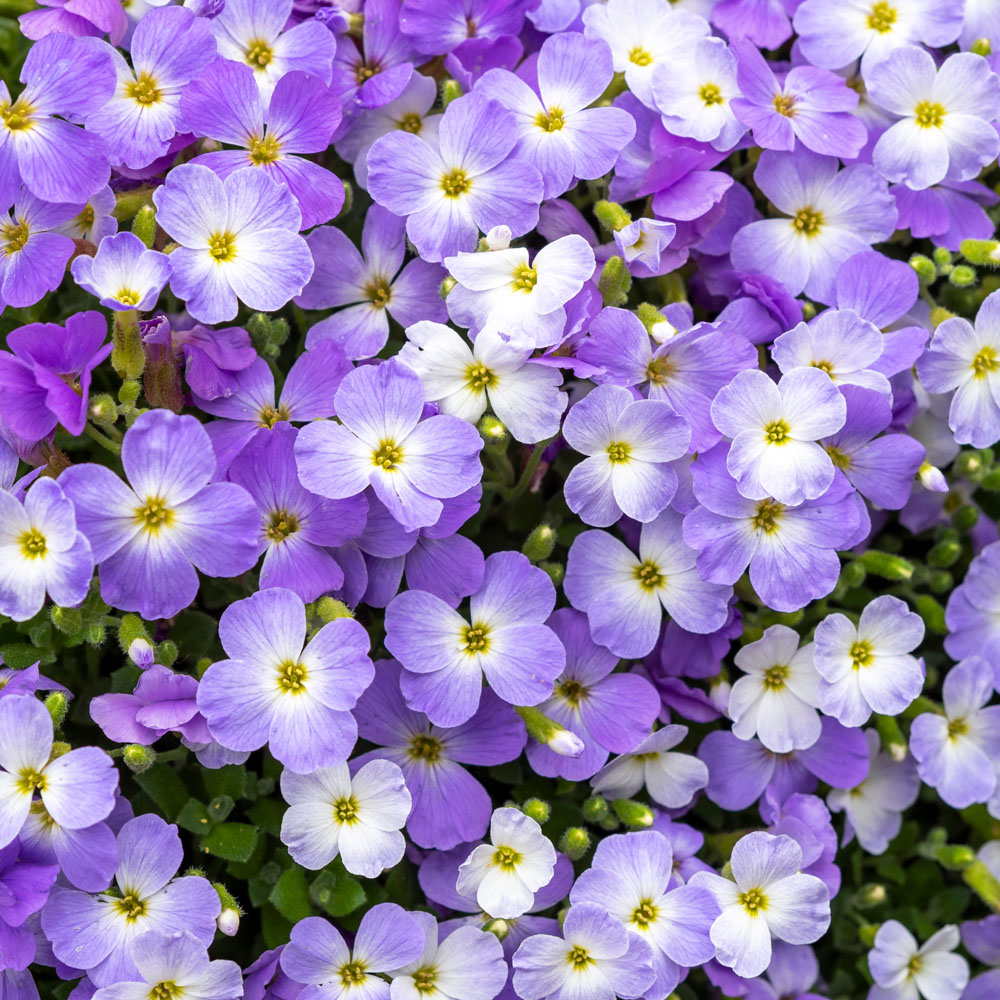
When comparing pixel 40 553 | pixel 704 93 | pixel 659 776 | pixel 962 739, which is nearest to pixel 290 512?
pixel 40 553

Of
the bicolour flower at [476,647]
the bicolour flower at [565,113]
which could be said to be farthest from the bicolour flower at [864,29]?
the bicolour flower at [476,647]

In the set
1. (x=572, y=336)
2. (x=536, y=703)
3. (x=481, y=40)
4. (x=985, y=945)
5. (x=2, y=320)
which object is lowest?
(x=985, y=945)

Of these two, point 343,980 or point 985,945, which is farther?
point 985,945

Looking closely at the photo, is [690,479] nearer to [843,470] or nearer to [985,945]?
A: [843,470]

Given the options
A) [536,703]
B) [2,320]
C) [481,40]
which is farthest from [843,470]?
[2,320]

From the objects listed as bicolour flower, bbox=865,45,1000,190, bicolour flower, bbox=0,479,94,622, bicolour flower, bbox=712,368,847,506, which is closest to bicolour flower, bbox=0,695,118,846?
→ bicolour flower, bbox=0,479,94,622
